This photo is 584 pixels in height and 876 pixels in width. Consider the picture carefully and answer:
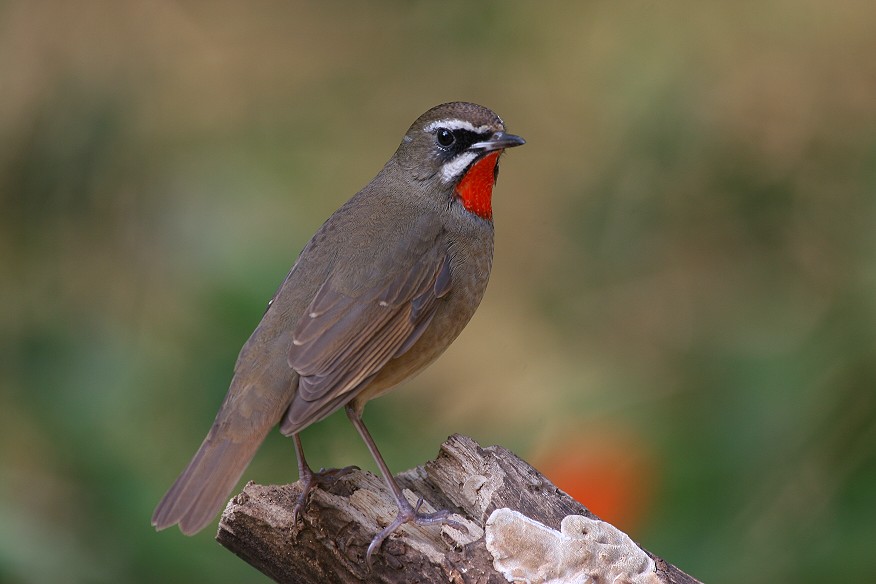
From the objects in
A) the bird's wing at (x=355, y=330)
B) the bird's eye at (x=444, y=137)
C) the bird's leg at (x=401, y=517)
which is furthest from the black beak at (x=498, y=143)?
the bird's leg at (x=401, y=517)

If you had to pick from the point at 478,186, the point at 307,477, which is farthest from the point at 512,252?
the point at 307,477

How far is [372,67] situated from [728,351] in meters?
3.18

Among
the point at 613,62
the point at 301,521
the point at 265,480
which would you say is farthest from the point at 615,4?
the point at 301,521

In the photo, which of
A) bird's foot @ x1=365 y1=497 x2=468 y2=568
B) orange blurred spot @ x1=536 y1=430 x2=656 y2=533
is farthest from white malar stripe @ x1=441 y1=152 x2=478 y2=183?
bird's foot @ x1=365 y1=497 x2=468 y2=568

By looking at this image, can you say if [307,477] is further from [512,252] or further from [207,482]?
[512,252]

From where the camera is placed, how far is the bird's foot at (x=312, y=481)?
12.8ft

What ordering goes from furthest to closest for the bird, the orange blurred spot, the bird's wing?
A: the orange blurred spot, the bird's wing, the bird

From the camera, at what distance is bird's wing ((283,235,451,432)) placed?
165 inches

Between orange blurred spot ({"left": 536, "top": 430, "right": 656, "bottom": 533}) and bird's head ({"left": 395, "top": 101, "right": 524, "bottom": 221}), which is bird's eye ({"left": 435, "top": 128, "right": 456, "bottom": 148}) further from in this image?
orange blurred spot ({"left": 536, "top": 430, "right": 656, "bottom": 533})

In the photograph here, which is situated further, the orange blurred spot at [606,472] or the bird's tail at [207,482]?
the orange blurred spot at [606,472]

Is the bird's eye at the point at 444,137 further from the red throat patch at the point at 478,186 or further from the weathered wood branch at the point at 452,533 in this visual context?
the weathered wood branch at the point at 452,533

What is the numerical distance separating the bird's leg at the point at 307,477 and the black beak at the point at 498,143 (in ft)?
4.37

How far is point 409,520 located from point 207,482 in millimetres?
680

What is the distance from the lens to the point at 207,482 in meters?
4.01
